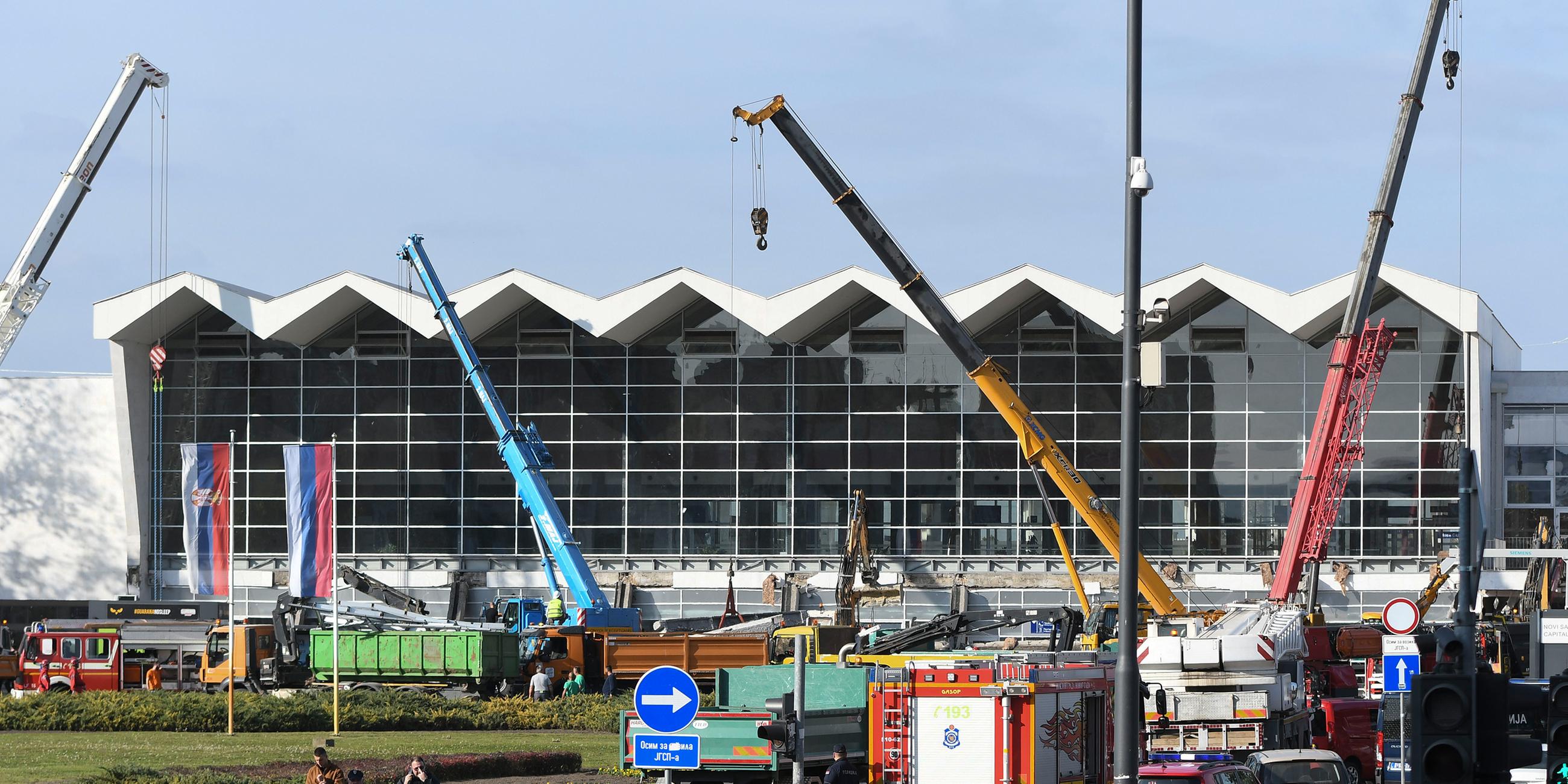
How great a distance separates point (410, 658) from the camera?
41938 mm

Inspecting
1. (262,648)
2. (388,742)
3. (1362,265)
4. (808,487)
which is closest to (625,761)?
(388,742)

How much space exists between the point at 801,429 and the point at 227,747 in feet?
107

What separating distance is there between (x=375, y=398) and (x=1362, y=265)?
32.8 meters

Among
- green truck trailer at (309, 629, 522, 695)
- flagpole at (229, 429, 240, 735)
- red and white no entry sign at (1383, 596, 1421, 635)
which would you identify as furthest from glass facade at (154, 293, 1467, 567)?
red and white no entry sign at (1383, 596, 1421, 635)

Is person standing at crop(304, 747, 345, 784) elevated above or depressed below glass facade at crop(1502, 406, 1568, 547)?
below

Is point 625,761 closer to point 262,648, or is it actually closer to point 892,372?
point 262,648

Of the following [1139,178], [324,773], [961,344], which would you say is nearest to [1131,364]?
[1139,178]

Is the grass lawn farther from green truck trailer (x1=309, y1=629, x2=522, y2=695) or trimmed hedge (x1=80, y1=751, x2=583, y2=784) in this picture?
green truck trailer (x1=309, y1=629, x2=522, y2=695)

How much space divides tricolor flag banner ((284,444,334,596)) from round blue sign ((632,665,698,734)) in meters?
26.4

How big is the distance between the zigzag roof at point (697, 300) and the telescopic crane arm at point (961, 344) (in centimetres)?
1312

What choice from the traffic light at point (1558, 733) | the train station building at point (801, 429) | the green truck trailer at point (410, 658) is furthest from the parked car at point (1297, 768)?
the train station building at point (801, 429)

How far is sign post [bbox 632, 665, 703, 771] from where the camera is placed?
13031 mm

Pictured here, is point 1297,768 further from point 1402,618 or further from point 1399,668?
point 1402,618

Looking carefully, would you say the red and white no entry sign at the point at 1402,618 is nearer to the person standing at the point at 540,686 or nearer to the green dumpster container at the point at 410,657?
the person standing at the point at 540,686
